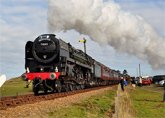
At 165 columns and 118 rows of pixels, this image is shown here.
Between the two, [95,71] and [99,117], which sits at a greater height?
[95,71]

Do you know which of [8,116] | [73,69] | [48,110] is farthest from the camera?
[73,69]

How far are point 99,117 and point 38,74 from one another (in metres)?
11.3

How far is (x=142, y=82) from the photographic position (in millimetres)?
76375

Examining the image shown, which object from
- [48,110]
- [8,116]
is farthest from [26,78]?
[8,116]

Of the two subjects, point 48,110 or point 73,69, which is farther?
point 73,69

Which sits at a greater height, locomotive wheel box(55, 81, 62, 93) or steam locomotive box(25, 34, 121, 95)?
steam locomotive box(25, 34, 121, 95)

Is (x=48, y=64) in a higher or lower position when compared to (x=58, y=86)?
higher

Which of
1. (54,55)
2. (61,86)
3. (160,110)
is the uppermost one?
(54,55)

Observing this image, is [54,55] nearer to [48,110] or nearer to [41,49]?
[41,49]

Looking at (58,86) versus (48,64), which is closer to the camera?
(58,86)

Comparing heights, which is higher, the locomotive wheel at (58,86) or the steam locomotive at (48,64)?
the steam locomotive at (48,64)

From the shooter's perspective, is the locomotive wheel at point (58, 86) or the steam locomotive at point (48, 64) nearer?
the steam locomotive at point (48, 64)

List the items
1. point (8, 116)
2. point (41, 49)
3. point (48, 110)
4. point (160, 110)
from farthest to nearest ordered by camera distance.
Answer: point (41, 49)
point (160, 110)
point (48, 110)
point (8, 116)

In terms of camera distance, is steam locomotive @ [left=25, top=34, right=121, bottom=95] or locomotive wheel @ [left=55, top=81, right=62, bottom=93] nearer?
steam locomotive @ [left=25, top=34, right=121, bottom=95]
